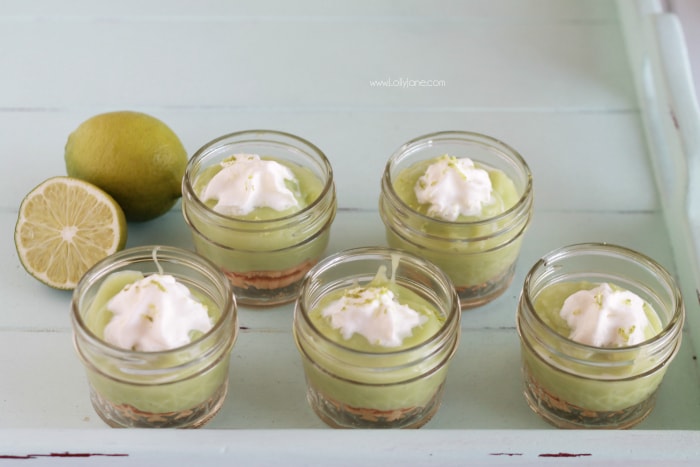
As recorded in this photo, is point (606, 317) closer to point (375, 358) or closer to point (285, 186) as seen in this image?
point (375, 358)

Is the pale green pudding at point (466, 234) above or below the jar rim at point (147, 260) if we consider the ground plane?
below

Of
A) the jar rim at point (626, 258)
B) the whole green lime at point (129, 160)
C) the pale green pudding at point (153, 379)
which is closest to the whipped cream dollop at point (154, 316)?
the pale green pudding at point (153, 379)

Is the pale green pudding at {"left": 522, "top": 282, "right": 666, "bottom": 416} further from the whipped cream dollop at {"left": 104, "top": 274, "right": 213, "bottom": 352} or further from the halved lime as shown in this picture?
the halved lime

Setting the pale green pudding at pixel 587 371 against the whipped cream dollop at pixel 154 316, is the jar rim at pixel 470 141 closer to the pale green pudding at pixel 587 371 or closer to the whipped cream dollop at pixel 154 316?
the pale green pudding at pixel 587 371

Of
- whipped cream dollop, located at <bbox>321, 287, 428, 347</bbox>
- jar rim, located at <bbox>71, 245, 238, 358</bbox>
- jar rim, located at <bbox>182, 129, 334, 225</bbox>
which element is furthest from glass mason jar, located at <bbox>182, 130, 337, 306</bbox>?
whipped cream dollop, located at <bbox>321, 287, 428, 347</bbox>

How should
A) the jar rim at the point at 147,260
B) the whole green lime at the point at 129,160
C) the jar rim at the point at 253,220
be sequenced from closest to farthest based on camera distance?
the jar rim at the point at 147,260 → the jar rim at the point at 253,220 → the whole green lime at the point at 129,160

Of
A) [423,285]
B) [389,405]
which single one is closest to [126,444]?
[389,405]
